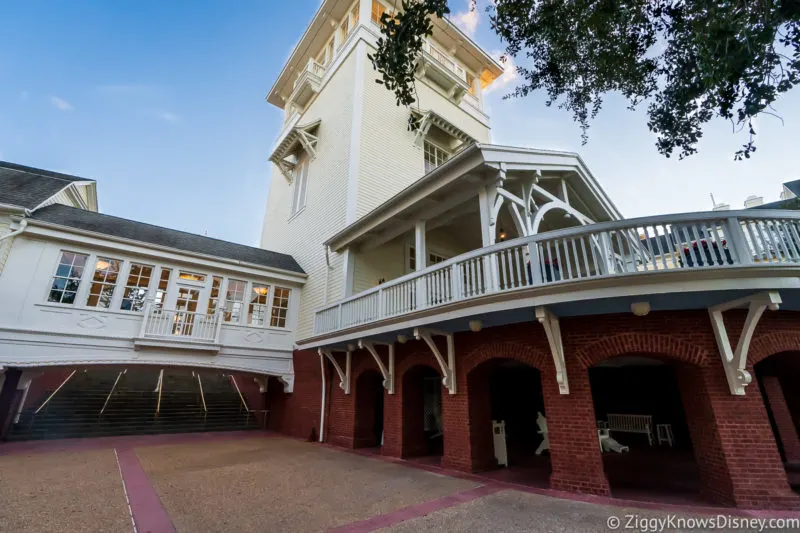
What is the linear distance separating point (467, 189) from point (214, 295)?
9.01m

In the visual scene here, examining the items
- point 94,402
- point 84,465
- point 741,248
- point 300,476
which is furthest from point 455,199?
point 94,402

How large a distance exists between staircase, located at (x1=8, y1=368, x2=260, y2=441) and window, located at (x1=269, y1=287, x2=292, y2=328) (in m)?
2.93

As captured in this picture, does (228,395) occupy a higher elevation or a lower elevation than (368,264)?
lower

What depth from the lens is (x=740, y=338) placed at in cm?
475

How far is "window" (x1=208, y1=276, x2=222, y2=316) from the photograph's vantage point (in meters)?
11.6

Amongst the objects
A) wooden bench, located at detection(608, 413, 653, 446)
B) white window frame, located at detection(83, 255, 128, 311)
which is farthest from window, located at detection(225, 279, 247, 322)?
wooden bench, located at detection(608, 413, 653, 446)

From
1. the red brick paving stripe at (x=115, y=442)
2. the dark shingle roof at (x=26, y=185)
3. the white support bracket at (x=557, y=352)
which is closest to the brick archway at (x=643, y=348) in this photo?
the white support bracket at (x=557, y=352)

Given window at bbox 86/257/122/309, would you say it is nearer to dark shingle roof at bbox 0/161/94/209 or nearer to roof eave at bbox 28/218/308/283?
roof eave at bbox 28/218/308/283

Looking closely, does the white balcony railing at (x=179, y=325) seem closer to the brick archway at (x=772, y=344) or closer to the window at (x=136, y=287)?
the window at (x=136, y=287)

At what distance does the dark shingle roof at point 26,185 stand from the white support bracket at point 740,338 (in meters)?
15.1

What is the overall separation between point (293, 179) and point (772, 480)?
17173mm

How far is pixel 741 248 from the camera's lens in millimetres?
4457

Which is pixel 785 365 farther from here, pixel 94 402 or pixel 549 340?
pixel 94 402

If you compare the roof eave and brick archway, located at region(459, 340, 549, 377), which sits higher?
the roof eave
